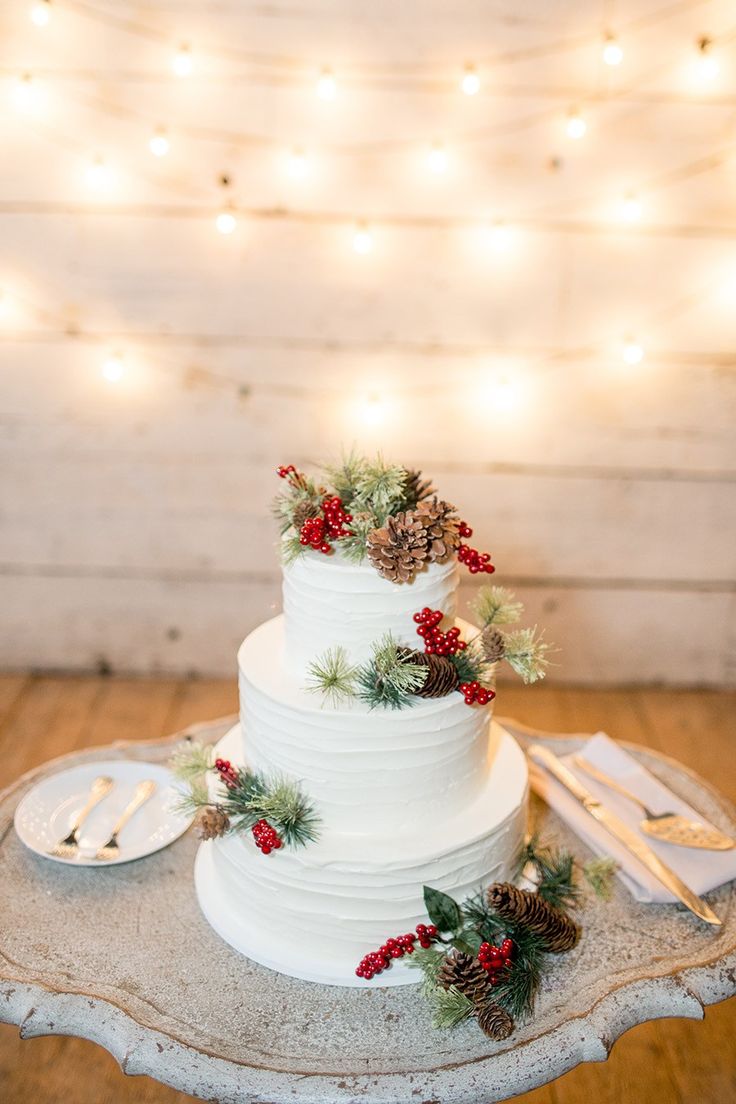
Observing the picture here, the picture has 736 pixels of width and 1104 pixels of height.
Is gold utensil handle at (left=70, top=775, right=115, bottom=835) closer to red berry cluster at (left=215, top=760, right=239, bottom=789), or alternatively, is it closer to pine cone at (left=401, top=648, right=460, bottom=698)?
red berry cluster at (left=215, top=760, right=239, bottom=789)

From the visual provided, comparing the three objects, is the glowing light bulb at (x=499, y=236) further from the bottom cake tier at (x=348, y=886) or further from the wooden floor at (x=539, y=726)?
the bottom cake tier at (x=348, y=886)

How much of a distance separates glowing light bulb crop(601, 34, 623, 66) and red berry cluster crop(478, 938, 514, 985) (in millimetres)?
1813

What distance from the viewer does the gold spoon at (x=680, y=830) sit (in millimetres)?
1479

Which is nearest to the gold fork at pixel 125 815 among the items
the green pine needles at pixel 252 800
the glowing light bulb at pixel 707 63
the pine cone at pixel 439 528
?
the green pine needles at pixel 252 800

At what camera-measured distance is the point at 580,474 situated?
8.22 feet

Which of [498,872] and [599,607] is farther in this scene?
[599,607]

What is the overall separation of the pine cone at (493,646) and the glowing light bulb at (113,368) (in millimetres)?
1414

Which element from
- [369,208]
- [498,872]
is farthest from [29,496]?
[498,872]

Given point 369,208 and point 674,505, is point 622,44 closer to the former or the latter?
point 369,208

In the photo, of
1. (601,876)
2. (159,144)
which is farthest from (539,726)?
(159,144)

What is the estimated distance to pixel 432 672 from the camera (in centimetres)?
125

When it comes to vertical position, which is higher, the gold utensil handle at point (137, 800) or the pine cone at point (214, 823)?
the pine cone at point (214, 823)

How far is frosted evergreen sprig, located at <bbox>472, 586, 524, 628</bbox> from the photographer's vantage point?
1.38m

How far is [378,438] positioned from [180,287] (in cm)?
56
